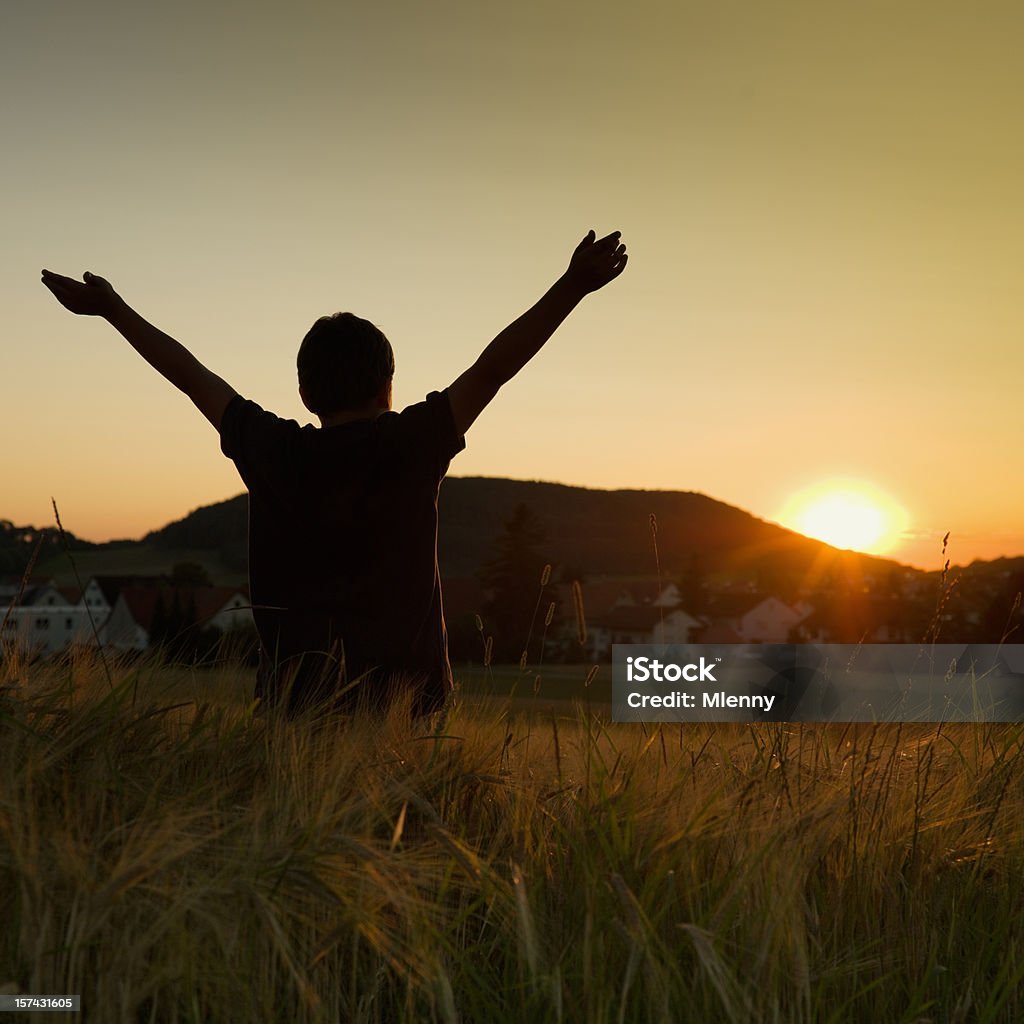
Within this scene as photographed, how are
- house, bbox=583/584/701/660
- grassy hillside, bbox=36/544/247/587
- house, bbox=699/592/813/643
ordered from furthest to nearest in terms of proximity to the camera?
grassy hillside, bbox=36/544/247/587 → house, bbox=699/592/813/643 → house, bbox=583/584/701/660

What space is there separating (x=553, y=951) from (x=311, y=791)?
0.61 meters

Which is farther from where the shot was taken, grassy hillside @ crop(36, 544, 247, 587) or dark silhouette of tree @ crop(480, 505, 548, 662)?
grassy hillside @ crop(36, 544, 247, 587)

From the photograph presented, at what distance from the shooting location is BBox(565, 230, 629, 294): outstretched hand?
3359 mm

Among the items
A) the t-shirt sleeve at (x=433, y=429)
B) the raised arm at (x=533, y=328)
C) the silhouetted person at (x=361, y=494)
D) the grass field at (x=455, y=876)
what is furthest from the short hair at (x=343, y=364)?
the grass field at (x=455, y=876)

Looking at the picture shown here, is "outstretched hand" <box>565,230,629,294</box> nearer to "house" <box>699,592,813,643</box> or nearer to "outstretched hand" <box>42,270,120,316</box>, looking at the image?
"outstretched hand" <box>42,270,120,316</box>

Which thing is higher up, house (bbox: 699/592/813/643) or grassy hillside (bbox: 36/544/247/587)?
grassy hillside (bbox: 36/544/247/587)

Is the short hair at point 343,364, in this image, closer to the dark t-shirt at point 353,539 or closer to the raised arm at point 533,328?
the dark t-shirt at point 353,539

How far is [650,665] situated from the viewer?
209 inches

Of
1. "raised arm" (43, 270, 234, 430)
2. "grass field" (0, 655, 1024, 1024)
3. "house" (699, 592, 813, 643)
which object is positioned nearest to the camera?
"grass field" (0, 655, 1024, 1024)

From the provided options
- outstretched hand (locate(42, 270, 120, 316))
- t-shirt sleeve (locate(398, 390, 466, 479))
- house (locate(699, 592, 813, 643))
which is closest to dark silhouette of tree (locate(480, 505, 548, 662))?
house (locate(699, 592, 813, 643))

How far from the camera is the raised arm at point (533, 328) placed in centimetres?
324

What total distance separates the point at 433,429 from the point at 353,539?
1.55 ft

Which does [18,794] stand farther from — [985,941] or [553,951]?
[985,941]

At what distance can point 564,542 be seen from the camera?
147125 mm
